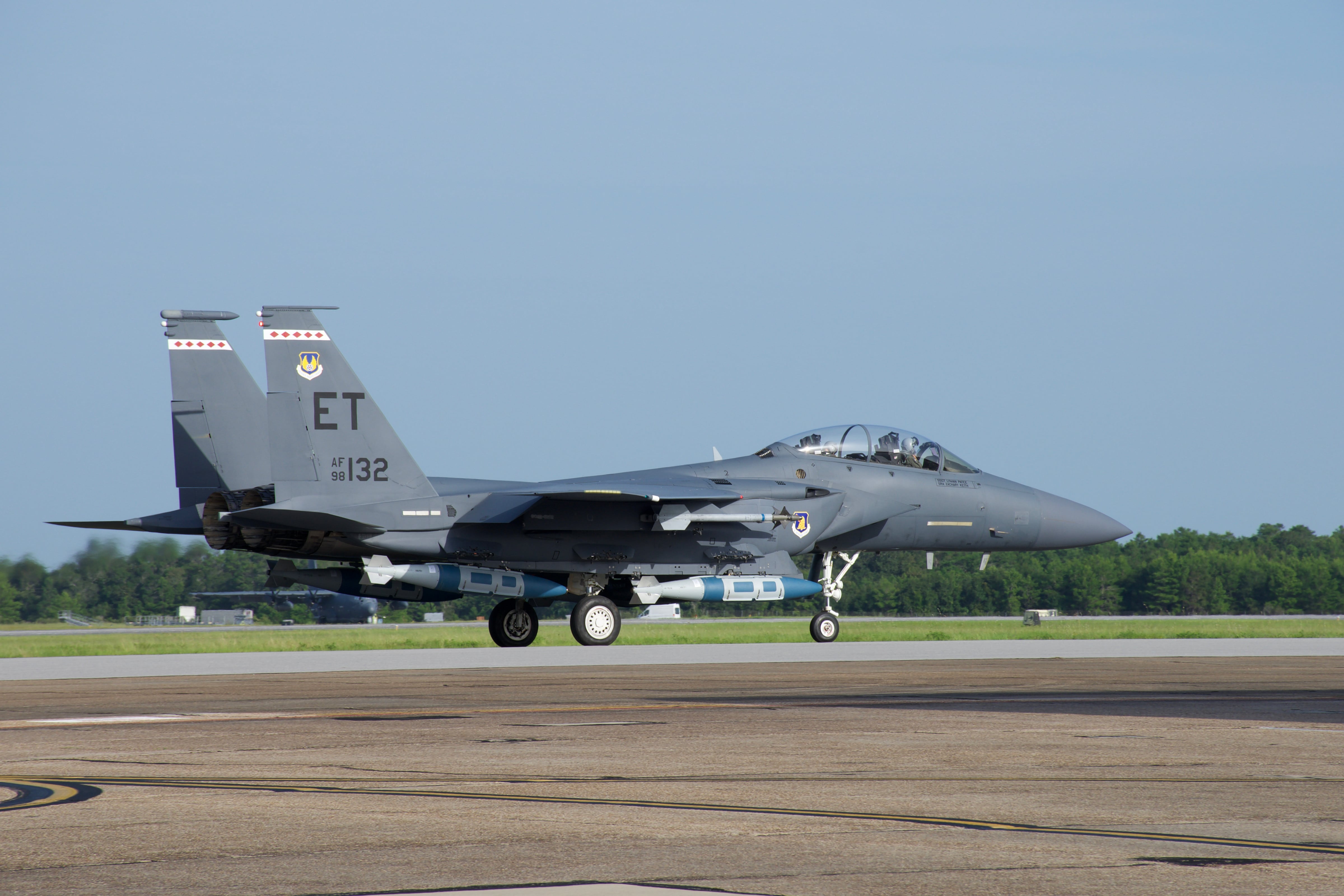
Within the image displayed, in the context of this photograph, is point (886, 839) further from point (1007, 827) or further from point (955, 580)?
point (955, 580)

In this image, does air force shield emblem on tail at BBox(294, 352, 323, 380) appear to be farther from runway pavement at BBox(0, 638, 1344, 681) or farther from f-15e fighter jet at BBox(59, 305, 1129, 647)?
runway pavement at BBox(0, 638, 1344, 681)

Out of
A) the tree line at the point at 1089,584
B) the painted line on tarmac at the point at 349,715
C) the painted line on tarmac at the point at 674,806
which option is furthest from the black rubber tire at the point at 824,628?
the tree line at the point at 1089,584

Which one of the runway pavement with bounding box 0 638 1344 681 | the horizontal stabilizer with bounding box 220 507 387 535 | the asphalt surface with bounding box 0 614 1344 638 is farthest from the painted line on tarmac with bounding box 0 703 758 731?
the asphalt surface with bounding box 0 614 1344 638

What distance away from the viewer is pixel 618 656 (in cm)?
2364

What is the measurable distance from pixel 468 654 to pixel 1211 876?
2035 cm

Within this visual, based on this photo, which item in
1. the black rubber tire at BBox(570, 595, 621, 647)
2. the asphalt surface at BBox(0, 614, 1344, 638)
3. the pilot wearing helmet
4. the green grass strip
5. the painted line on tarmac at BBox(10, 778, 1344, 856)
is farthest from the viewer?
the asphalt surface at BBox(0, 614, 1344, 638)

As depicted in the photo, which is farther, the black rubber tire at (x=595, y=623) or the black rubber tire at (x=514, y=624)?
the black rubber tire at (x=514, y=624)

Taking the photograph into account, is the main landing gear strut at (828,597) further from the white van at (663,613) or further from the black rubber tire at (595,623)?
the white van at (663,613)

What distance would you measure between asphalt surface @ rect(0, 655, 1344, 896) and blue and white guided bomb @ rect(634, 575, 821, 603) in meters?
11.4

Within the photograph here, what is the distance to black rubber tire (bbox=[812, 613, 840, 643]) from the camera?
28.3 meters

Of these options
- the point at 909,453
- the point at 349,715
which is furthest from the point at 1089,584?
the point at 349,715

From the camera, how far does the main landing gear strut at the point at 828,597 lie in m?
28.2

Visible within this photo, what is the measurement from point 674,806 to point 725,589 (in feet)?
62.1

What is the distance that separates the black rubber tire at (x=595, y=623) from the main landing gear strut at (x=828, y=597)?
13.6ft
